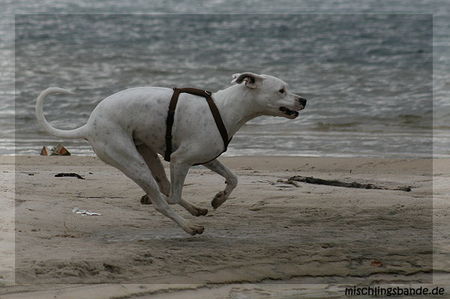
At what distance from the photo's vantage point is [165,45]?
3228 centimetres

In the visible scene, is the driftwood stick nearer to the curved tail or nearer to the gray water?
the curved tail

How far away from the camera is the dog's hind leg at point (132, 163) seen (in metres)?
7.95

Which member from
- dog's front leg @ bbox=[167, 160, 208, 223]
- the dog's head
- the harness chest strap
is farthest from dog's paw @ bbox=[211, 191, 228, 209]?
the dog's head

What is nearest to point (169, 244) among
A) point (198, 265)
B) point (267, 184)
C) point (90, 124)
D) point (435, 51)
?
point (198, 265)

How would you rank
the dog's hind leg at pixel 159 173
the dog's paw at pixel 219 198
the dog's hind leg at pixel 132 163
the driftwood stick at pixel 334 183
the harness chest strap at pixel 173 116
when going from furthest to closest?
the driftwood stick at pixel 334 183
the dog's paw at pixel 219 198
the dog's hind leg at pixel 159 173
the harness chest strap at pixel 173 116
the dog's hind leg at pixel 132 163

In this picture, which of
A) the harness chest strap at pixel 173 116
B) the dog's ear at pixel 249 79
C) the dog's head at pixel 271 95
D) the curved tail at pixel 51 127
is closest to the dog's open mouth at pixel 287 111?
the dog's head at pixel 271 95

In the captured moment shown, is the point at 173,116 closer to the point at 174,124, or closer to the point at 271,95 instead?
the point at 174,124

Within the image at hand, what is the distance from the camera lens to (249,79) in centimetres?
821

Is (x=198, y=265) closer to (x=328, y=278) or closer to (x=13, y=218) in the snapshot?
(x=328, y=278)

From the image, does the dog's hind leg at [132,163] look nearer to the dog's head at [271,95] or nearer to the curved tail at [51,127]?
the curved tail at [51,127]

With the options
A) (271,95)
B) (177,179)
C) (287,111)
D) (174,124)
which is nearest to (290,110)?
(287,111)

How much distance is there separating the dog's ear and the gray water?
236 inches

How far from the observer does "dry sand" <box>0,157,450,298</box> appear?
6.90 metres

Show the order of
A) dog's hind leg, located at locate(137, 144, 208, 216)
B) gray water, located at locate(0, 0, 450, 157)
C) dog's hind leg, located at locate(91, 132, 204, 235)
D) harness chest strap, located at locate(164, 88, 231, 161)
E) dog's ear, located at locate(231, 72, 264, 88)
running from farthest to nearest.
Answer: gray water, located at locate(0, 0, 450, 157)
dog's hind leg, located at locate(137, 144, 208, 216)
dog's ear, located at locate(231, 72, 264, 88)
harness chest strap, located at locate(164, 88, 231, 161)
dog's hind leg, located at locate(91, 132, 204, 235)
